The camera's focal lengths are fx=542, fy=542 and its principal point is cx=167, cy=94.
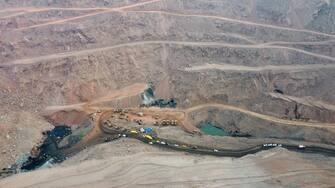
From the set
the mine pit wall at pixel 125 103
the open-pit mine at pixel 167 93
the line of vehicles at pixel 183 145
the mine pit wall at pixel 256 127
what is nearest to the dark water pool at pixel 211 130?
the open-pit mine at pixel 167 93

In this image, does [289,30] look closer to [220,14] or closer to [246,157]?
[220,14]

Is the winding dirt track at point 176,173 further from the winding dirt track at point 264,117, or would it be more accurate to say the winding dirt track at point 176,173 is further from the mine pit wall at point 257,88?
the mine pit wall at point 257,88

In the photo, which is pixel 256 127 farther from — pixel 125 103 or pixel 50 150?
pixel 50 150

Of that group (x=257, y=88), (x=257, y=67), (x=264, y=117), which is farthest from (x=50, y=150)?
(x=257, y=67)

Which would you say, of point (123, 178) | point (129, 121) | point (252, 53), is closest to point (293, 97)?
point (252, 53)

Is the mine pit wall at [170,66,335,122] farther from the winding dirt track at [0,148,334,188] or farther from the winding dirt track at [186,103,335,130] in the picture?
the winding dirt track at [0,148,334,188]

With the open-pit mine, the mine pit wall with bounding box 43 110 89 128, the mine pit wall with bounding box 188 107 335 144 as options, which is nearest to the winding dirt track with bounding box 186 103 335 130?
the open-pit mine
